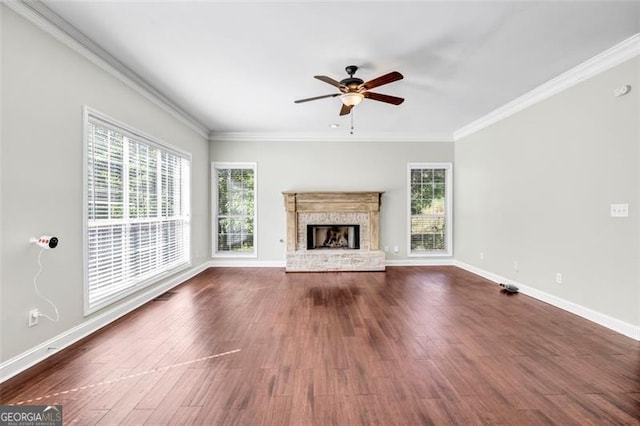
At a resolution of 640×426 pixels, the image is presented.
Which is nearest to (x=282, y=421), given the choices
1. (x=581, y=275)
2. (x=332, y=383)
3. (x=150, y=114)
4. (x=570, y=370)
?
(x=332, y=383)

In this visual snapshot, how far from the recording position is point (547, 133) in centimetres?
376

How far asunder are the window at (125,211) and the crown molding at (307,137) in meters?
1.43

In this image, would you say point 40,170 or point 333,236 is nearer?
point 40,170

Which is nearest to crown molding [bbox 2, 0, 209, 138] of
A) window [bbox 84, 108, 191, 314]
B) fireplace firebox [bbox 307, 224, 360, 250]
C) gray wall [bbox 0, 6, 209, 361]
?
gray wall [bbox 0, 6, 209, 361]

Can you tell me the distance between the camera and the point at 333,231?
6191mm

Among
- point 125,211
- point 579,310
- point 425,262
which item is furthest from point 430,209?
point 125,211

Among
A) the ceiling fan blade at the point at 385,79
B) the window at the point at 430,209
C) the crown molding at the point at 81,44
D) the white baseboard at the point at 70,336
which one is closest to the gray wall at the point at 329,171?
the window at the point at 430,209

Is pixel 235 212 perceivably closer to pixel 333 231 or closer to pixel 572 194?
pixel 333 231

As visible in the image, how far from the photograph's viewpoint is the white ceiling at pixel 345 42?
2301 mm

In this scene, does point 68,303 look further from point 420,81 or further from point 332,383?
point 420,81

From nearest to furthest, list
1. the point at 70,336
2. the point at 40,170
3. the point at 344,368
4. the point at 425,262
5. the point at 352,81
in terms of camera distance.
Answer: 1. the point at 344,368
2. the point at 40,170
3. the point at 70,336
4. the point at 352,81
5. the point at 425,262

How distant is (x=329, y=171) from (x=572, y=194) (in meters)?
3.93

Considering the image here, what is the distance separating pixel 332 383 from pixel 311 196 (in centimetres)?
414

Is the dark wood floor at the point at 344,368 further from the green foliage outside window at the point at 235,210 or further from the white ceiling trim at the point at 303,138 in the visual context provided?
the white ceiling trim at the point at 303,138
